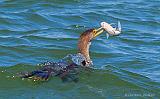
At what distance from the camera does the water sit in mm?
10914

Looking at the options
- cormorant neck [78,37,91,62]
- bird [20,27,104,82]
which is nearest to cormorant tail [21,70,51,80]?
bird [20,27,104,82]

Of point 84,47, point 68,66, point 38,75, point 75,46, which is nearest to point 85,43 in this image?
point 84,47

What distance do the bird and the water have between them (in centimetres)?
13

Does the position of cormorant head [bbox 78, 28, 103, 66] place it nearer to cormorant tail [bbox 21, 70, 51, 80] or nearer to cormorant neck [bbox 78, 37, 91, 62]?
cormorant neck [bbox 78, 37, 91, 62]

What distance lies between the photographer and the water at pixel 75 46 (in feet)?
35.8

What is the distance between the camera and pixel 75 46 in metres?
14.1

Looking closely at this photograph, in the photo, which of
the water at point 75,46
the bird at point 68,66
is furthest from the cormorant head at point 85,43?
the water at point 75,46

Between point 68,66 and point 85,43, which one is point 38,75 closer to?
point 68,66

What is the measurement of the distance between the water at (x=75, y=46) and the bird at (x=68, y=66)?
13cm

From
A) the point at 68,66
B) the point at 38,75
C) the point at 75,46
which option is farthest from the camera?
the point at 75,46

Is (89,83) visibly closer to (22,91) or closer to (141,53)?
→ (22,91)

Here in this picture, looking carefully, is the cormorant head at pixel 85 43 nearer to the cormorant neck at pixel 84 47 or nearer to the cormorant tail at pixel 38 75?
the cormorant neck at pixel 84 47

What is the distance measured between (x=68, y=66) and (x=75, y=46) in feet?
8.45

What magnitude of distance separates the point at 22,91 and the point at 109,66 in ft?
8.01
